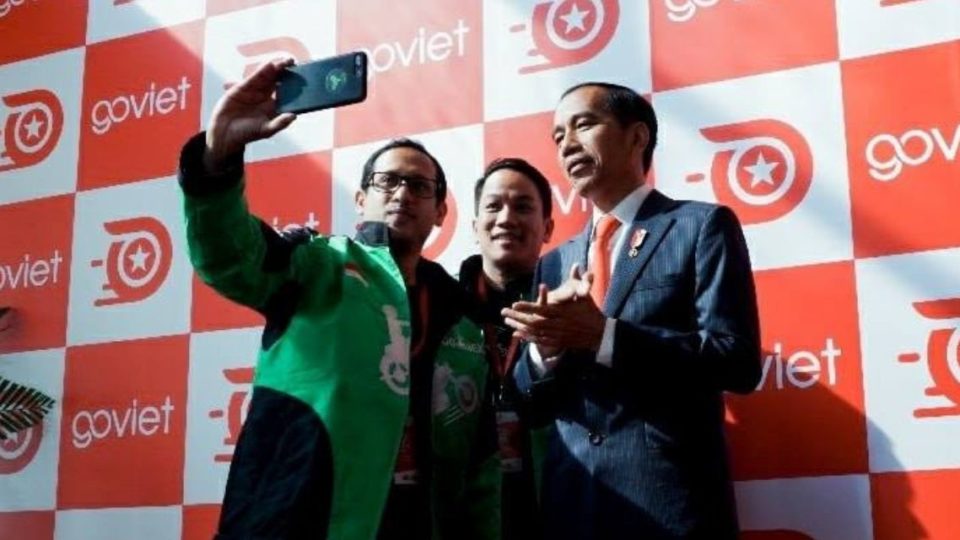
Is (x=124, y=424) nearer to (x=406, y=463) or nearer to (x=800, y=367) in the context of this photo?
(x=406, y=463)

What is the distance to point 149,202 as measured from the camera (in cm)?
272

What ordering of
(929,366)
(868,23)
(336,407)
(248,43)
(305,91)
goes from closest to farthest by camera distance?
(305,91) → (336,407) → (929,366) → (868,23) → (248,43)

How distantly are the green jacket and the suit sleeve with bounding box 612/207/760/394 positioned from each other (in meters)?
0.30

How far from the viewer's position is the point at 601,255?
1.67 m

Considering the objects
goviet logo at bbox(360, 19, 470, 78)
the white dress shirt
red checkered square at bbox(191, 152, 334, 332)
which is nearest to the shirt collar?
the white dress shirt

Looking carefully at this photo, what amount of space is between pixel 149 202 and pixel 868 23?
5.16 ft

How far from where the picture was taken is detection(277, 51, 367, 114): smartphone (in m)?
1.28

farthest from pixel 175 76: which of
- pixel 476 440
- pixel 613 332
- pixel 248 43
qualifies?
pixel 613 332

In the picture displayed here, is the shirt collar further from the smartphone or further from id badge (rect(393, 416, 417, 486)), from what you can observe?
the smartphone

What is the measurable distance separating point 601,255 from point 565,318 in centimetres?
22

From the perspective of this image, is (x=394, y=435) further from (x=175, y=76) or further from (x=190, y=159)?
(x=175, y=76)

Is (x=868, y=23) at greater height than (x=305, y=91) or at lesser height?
greater

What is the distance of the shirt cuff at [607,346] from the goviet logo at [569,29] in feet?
3.05

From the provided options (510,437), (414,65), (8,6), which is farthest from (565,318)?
(8,6)
